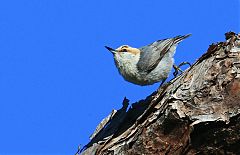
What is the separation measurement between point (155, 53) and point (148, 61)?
0.14 metres

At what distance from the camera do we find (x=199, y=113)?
4203 mm

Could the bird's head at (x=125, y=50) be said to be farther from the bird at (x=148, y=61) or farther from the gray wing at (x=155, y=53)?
the gray wing at (x=155, y=53)

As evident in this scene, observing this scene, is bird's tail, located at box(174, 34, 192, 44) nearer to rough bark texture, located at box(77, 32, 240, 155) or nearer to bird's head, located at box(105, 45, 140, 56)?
bird's head, located at box(105, 45, 140, 56)

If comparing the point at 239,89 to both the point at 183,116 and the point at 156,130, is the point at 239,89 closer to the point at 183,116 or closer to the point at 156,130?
the point at 183,116

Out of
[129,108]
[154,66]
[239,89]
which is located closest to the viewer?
[239,89]

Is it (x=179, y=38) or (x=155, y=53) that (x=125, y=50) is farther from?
(x=179, y=38)

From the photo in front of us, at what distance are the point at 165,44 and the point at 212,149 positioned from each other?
7.33ft

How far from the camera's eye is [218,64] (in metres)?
4.30

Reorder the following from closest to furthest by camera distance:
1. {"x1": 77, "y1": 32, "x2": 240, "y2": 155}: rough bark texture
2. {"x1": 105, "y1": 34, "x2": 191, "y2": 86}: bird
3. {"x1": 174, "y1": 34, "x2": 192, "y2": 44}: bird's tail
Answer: {"x1": 77, "y1": 32, "x2": 240, "y2": 155}: rough bark texture
{"x1": 105, "y1": 34, "x2": 191, "y2": 86}: bird
{"x1": 174, "y1": 34, "x2": 192, "y2": 44}: bird's tail

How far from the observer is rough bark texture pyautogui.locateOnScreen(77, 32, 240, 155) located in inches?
163

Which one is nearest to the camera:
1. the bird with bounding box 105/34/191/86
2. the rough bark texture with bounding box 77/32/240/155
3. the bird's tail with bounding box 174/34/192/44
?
the rough bark texture with bounding box 77/32/240/155

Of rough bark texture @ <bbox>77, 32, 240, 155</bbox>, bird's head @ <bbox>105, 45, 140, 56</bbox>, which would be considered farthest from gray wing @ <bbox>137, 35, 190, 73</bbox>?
rough bark texture @ <bbox>77, 32, 240, 155</bbox>

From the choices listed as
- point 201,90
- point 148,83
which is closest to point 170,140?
point 201,90

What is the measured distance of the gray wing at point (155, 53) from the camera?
6.21m
